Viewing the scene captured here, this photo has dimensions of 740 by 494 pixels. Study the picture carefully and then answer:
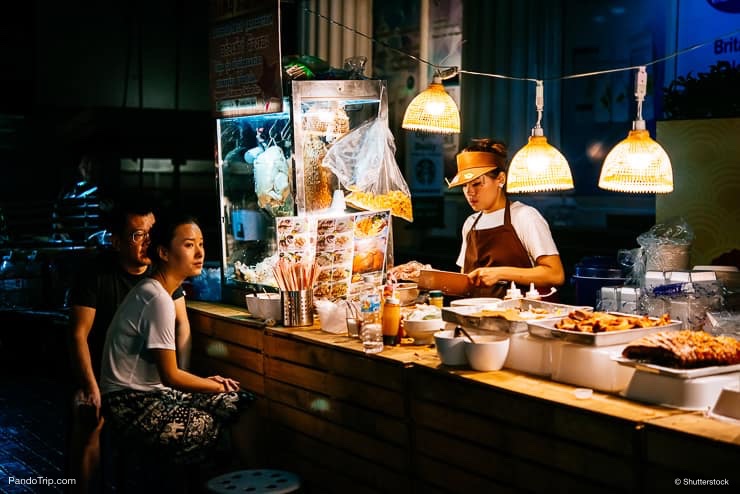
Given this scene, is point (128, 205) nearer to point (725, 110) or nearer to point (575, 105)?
point (725, 110)

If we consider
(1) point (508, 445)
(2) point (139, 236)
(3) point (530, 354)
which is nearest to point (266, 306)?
(2) point (139, 236)

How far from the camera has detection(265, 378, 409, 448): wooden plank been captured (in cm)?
441

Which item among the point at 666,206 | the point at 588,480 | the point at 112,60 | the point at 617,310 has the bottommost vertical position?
the point at 588,480

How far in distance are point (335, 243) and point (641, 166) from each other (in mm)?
2135

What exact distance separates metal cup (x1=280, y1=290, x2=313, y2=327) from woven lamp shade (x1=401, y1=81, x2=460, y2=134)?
1403 millimetres

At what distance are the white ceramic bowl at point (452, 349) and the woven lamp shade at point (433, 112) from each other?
2.08 m

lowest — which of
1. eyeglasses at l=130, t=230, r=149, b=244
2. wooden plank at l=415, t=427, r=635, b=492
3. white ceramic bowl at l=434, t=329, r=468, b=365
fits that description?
wooden plank at l=415, t=427, r=635, b=492

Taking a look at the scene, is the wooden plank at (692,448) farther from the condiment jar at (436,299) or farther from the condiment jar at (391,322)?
the condiment jar at (436,299)

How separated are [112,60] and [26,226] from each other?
433 cm

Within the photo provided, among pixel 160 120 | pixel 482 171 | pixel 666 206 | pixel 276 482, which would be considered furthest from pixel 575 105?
pixel 276 482

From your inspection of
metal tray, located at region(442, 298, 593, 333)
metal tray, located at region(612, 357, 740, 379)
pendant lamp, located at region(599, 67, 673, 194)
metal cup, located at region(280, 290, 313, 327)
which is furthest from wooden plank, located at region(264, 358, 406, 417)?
pendant lamp, located at region(599, 67, 673, 194)

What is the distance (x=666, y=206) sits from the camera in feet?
22.4

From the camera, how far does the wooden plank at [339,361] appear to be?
440 centimetres

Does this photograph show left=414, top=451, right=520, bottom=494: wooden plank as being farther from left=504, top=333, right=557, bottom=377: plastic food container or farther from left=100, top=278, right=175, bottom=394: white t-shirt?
left=100, top=278, right=175, bottom=394: white t-shirt
